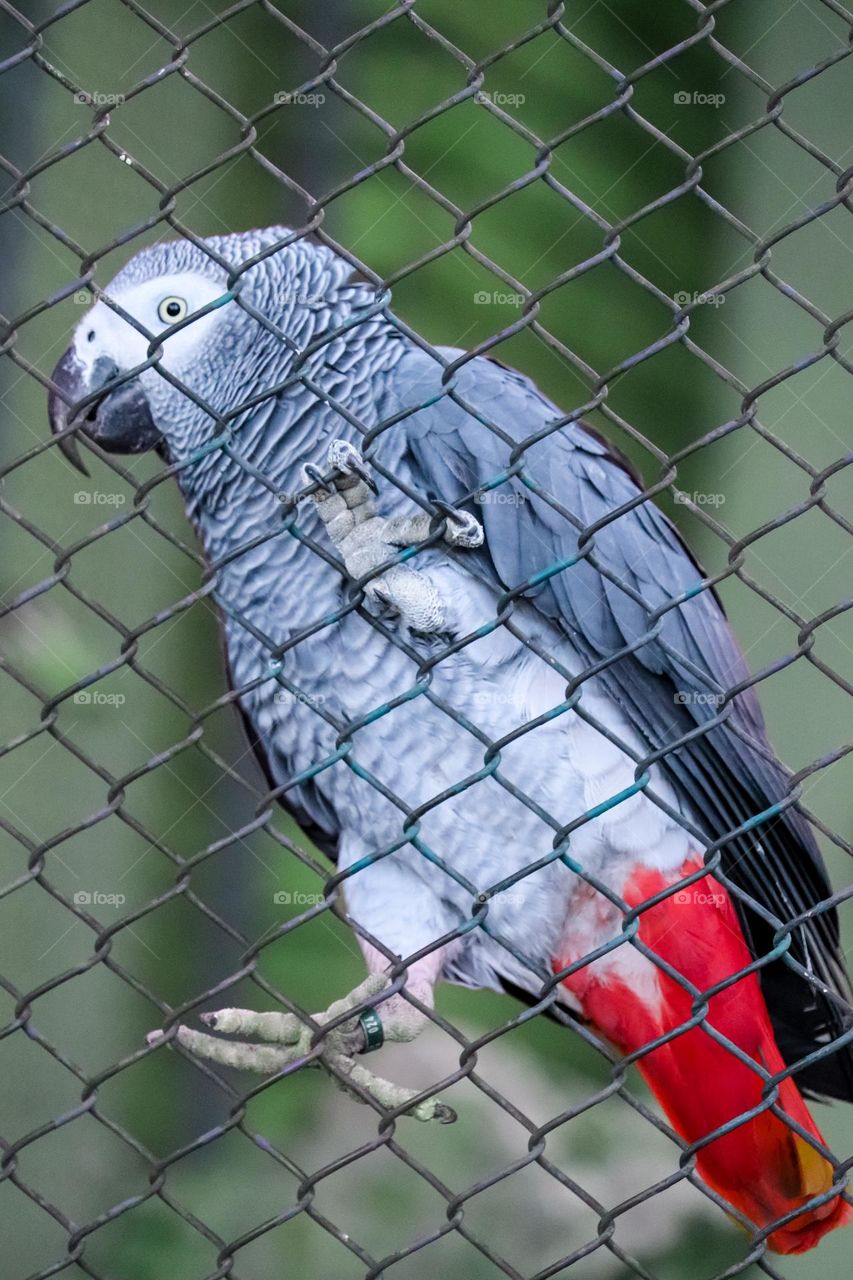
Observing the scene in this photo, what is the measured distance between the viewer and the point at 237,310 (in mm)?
1212

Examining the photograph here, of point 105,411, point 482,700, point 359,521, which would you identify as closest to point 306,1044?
point 482,700

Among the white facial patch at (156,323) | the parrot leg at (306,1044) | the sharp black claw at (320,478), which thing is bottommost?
the parrot leg at (306,1044)

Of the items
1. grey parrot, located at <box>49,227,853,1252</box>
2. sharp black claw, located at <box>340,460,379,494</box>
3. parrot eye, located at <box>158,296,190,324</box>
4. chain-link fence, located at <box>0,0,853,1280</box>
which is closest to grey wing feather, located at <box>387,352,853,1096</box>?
grey parrot, located at <box>49,227,853,1252</box>

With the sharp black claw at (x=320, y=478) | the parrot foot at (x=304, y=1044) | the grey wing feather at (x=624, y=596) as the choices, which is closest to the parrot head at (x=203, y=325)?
the grey wing feather at (x=624, y=596)

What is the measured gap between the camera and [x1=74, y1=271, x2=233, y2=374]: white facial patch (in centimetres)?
121

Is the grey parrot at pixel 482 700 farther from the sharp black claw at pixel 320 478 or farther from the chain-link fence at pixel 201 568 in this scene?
the chain-link fence at pixel 201 568

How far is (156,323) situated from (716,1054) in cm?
87

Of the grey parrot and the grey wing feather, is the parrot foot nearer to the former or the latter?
the grey parrot

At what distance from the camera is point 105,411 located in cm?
125

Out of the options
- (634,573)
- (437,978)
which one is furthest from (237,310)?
(437,978)

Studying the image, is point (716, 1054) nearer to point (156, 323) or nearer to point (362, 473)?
point (362, 473)

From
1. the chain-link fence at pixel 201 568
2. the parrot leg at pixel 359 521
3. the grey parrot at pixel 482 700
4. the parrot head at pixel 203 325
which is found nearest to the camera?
the parrot leg at pixel 359 521

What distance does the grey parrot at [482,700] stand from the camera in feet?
3.53

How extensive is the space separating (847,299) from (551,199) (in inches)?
16.0
